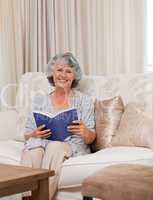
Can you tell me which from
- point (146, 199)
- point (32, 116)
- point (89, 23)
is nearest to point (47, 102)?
point (32, 116)

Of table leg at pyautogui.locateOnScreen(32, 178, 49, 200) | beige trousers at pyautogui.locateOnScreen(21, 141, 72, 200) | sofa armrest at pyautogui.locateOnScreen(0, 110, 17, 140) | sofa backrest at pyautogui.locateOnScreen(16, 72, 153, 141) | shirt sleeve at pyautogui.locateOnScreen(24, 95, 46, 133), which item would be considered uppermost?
sofa backrest at pyautogui.locateOnScreen(16, 72, 153, 141)

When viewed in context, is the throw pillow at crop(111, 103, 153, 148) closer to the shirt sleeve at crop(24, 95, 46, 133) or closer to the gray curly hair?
the gray curly hair

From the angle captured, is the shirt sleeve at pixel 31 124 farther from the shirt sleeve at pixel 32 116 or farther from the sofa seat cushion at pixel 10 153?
the sofa seat cushion at pixel 10 153

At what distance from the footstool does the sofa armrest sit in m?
1.35

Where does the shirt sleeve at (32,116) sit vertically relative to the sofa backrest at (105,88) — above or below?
below

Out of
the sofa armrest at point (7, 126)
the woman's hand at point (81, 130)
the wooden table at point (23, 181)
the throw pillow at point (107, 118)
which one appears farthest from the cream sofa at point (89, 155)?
the wooden table at point (23, 181)

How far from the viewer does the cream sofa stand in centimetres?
240

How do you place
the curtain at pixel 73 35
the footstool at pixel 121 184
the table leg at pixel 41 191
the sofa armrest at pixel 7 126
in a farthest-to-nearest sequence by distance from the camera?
1. the curtain at pixel 73 35
2. the sofa armrest at pixel 7 126
3. the table leg at pixel 41 191
4. the footstool at pixel 121 184

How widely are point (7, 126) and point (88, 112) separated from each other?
75 cm

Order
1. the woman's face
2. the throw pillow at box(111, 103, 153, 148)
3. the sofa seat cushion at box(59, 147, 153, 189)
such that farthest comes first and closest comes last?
1. the woman's face
2. the throw pillow at box(111, 103, 153, 148)
3. the sofa seat cushion at box(59, 147, 153, 189)

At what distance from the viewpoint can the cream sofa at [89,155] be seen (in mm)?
2396

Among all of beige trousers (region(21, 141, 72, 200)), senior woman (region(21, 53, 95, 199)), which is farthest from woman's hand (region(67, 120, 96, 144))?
beige trousers (region(21, 141, 72, 200))

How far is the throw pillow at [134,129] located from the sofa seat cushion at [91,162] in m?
0.17

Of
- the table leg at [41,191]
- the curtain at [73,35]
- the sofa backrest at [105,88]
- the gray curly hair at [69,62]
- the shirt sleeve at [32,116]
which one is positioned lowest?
the table leg at [41,191]
